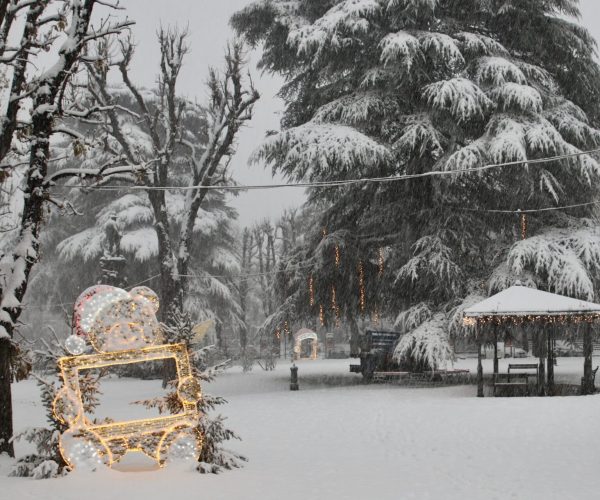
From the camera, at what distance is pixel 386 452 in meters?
10.8

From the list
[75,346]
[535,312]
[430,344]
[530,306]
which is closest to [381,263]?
[430,344]

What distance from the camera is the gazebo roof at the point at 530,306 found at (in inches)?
663

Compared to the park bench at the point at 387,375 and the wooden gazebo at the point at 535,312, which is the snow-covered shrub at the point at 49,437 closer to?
the wooden gazebo at the point at 535,312

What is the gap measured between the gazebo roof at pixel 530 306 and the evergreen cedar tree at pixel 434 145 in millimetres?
1246

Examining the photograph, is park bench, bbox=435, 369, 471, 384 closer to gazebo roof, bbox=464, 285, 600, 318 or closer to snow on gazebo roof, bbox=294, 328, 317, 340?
gazebo roof, bbox=464, 285, 600, 318

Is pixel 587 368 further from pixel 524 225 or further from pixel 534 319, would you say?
pixel 524 225

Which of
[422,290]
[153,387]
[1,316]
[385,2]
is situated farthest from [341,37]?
[1,316]

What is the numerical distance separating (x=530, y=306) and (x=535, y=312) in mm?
194

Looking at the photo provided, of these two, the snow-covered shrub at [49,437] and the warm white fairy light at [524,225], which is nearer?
the snow-covered shrub at [49,437]

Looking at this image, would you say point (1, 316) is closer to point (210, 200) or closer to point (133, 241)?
point (133, 241)

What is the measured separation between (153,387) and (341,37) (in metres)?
12.4

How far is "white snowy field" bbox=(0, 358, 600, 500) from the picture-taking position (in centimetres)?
792

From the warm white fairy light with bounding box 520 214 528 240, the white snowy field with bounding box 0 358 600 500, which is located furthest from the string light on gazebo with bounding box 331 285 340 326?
the warm white fairy light with bounding box 520 214 528 240

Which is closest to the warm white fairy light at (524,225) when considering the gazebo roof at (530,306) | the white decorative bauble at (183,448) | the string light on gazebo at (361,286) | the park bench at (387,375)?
the gazebo roof at (530,306)
